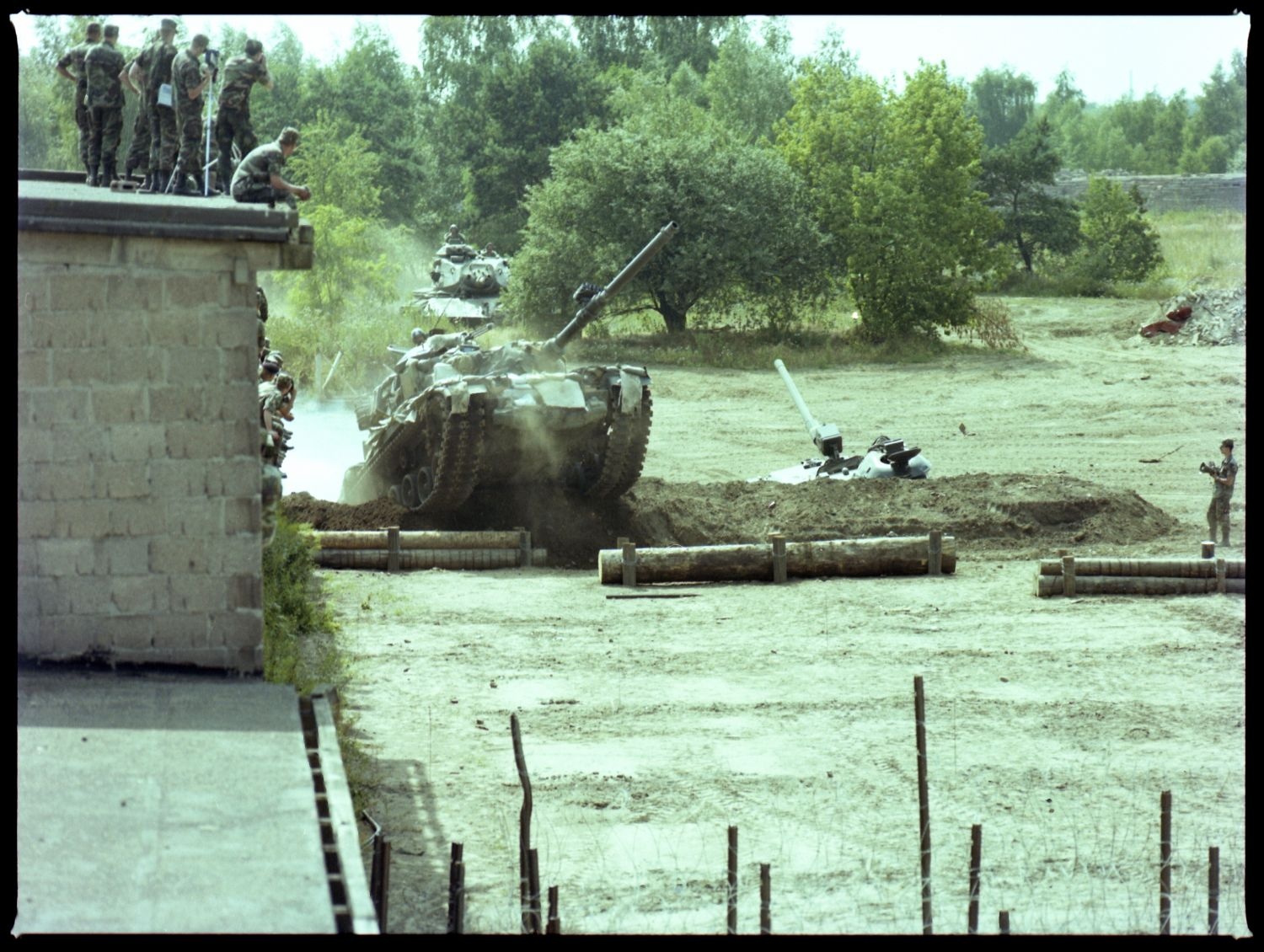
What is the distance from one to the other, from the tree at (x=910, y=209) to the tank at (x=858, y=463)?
13597mm

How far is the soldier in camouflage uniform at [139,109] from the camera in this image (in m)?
14.1

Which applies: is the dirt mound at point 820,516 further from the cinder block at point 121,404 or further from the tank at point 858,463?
the cinder block at point 121,404

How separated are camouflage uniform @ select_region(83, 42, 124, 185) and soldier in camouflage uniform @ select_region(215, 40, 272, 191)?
34.0 inches

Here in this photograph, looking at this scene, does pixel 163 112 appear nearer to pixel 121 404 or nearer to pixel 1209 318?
pixel 121 404

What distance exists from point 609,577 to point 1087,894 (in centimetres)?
935

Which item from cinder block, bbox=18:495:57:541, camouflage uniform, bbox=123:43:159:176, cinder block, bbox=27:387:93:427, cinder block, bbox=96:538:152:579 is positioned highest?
camouflage uniform, bbox=123:43:159:176

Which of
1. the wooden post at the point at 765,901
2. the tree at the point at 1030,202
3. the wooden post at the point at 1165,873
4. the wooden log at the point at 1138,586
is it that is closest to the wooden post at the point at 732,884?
the wooden post at the point at 765,901

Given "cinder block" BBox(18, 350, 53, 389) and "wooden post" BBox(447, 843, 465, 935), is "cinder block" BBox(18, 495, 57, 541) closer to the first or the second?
"cinder block" BBox(18, 350, 53, 389)

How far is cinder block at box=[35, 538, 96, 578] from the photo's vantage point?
9.95m

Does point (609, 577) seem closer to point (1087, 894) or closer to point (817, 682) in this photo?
point (817, 682)

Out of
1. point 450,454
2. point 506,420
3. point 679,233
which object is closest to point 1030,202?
point 679,233

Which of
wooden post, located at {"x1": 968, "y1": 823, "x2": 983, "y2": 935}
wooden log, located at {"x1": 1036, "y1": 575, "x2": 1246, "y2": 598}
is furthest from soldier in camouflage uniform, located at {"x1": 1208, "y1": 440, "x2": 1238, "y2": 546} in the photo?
wooden post, located at {"x1": 968, "y1": 823, "x2": 983, "y2": 935}

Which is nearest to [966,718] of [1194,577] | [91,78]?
[1194,577]
